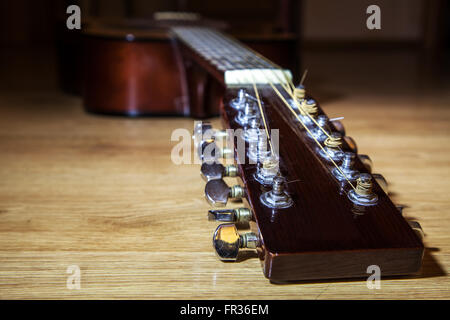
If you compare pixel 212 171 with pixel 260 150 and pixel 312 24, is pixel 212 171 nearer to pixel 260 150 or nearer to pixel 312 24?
pixel 260 150

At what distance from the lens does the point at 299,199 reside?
53 cm

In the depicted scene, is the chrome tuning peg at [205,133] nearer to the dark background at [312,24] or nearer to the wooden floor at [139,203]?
the wooden floor at [139,203]

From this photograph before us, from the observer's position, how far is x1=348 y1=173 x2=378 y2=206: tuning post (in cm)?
52

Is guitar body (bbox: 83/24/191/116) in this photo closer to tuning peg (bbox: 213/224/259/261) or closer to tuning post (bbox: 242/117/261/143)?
tuning post (bbox: 242/117/261/143)

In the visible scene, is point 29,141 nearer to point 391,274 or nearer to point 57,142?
point 57,142

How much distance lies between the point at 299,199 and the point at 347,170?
0.08 m

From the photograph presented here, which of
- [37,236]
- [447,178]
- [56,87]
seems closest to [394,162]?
[447,178]

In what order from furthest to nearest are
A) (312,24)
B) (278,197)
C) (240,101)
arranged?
(312,24), (240,101), (278,197)

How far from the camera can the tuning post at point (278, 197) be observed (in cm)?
51

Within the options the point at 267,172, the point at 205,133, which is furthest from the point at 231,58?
the point at 267,172

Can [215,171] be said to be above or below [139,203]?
above

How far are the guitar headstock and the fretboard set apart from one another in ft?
0.69

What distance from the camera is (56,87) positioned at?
202 centimetres
